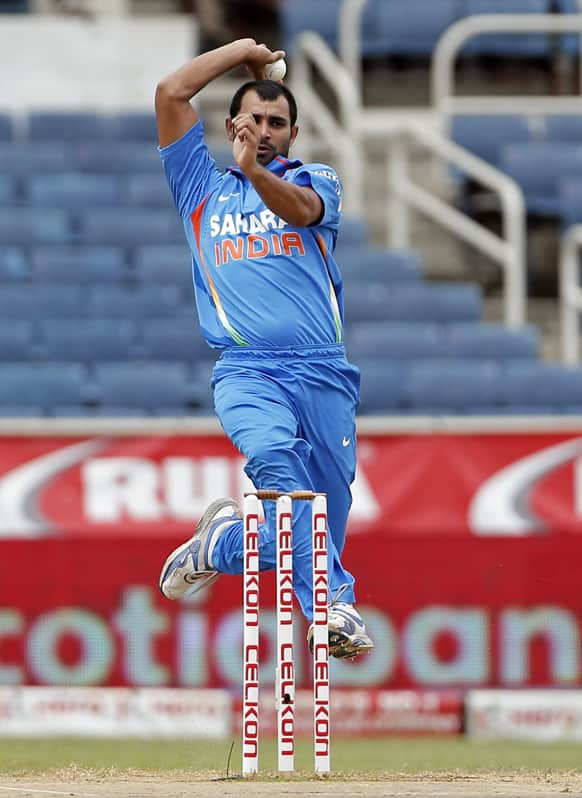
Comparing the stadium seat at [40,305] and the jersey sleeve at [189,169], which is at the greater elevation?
the jersey sleeve at [189,169]

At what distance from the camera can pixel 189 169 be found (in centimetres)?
647

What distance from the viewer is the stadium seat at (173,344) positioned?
12.4 metres

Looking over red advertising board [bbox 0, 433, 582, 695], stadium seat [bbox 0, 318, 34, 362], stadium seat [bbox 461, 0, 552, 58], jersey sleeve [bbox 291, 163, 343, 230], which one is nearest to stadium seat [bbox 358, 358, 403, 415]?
red advertising board [bbox 0, 433, 582, 695]

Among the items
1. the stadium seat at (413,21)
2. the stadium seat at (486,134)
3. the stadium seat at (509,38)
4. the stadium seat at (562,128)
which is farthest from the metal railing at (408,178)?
the stadium seat at (509,38)

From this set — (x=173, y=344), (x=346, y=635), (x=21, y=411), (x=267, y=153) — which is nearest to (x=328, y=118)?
(x=173, y=344)

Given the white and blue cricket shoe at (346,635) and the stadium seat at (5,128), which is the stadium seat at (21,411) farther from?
the white and blue cricket shoe at (346,635)

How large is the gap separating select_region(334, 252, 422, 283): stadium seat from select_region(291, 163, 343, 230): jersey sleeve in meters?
6.85

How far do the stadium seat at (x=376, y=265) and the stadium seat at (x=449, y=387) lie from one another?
1.29 meters

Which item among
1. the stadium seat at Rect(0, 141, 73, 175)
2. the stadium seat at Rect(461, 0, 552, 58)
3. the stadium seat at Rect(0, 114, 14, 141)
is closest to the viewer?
the stadium seat at Rect(0, 141, 73, 175)

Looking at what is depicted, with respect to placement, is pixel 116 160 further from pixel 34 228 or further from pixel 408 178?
pixel 408 178

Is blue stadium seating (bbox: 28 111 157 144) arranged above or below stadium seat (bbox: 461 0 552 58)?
below

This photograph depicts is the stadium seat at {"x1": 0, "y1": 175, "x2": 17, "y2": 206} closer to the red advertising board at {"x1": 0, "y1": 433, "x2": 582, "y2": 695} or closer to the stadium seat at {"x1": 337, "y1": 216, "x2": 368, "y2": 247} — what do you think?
the stadium seat at {"x1": 337, "y1": 216, "x2": 368, "y2": 247}

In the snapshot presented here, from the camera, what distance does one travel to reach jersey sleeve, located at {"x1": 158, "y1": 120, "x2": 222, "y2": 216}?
6.46 meters

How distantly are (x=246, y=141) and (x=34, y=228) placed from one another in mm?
8036
